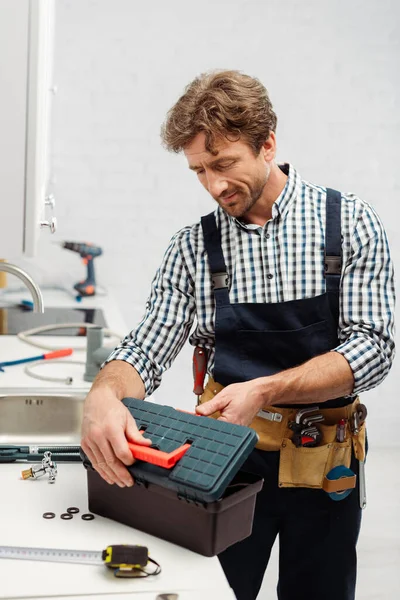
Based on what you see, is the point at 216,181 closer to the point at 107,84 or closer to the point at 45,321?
the point at 45,321

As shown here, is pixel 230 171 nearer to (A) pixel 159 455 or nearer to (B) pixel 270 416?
(B) pixel 270 416

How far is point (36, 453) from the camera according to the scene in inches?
59.4

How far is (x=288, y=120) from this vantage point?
12.4 ft

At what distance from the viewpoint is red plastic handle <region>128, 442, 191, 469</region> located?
1.10 m

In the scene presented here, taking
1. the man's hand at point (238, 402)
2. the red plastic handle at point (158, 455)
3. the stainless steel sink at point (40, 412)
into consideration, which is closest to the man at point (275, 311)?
the man's hand at point (238, 402)

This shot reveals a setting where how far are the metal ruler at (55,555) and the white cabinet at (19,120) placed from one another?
47 cm

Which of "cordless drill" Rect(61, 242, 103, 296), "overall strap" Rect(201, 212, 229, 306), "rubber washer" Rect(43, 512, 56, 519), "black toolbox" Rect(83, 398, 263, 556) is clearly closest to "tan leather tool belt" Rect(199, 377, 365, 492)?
"overall strap" Rect(201, 212, 229, 306)

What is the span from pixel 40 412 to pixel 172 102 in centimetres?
212

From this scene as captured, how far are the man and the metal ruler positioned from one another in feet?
1.35

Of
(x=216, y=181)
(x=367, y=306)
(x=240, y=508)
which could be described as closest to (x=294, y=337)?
(x=367, y=306)

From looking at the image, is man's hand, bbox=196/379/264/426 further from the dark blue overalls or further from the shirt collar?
the shirt collar

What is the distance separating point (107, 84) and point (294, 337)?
8.00 ft

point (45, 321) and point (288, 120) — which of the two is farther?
point (288, 120)

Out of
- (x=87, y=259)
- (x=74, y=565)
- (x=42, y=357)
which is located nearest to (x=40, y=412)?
(x=42, y=357)
